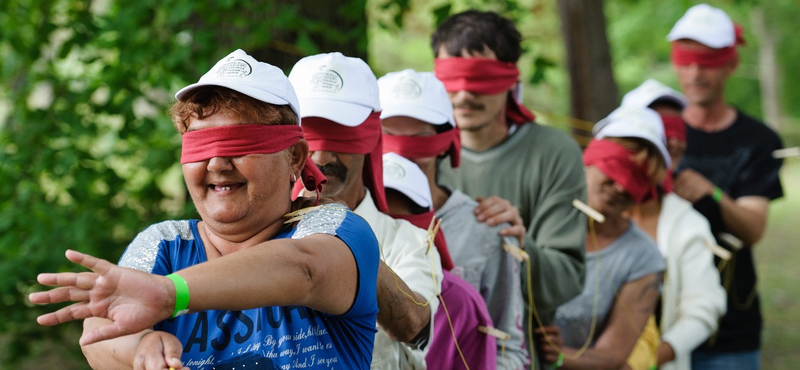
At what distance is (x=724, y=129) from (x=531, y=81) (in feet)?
4.13

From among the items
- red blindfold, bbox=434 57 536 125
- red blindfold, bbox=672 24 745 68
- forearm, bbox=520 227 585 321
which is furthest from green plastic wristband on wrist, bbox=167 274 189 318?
red blindfold, bbox=672 24 745 68

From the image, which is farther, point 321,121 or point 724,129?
point 724,129

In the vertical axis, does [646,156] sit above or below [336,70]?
below

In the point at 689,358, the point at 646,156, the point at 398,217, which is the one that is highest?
the point at 398,217

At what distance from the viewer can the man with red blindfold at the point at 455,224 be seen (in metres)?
3.57

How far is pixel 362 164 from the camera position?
307 cm

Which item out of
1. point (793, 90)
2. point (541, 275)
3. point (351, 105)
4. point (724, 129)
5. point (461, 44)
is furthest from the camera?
point (793, 90)

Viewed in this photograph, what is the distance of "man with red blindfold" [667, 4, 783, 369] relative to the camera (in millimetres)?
5457

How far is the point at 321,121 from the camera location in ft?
9.87

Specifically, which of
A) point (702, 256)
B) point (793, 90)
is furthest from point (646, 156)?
point (793, 90)

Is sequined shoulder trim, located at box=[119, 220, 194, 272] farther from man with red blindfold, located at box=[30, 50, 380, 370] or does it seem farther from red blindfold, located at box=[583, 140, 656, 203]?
red blindfold, located at box=[583, 140, 656, 203]

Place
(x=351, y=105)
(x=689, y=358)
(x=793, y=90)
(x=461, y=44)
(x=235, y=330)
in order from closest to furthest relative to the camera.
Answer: (x=235, y=330), (x=351, y=105), (x=461, y=44), (x=689, y=358), (x=793, y=90)

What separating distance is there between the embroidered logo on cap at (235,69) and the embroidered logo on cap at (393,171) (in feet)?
3.87

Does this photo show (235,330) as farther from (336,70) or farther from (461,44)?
(461,44)
